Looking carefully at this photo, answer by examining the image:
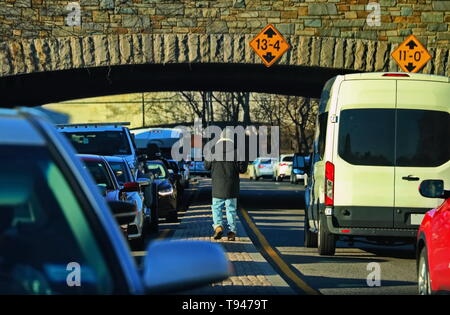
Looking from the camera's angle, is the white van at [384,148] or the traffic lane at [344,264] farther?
the white van at [384,148]

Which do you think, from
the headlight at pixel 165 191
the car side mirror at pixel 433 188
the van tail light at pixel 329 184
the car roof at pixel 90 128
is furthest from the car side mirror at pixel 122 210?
the car roof at pixel 90 128

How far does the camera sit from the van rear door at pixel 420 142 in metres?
13.0

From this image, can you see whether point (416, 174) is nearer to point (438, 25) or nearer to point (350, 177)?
point (350, 177)

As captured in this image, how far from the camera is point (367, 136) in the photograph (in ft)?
43.0

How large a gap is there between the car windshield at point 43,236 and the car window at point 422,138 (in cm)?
1000

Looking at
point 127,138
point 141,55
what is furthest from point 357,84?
point 141,55

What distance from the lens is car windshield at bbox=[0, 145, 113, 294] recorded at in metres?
3.36

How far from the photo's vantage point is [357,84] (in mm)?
13117

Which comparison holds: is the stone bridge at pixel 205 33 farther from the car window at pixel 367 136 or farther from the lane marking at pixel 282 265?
the car window at pixel 367 136

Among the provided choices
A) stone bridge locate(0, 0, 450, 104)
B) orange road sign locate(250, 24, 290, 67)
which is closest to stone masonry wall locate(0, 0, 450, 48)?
stone bridge locate(0, 0, 450, 104)

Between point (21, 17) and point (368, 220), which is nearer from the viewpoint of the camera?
point (368, 220)

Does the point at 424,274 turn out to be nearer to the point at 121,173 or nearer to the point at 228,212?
the point at 228,212

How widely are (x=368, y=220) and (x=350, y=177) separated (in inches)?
24.2
